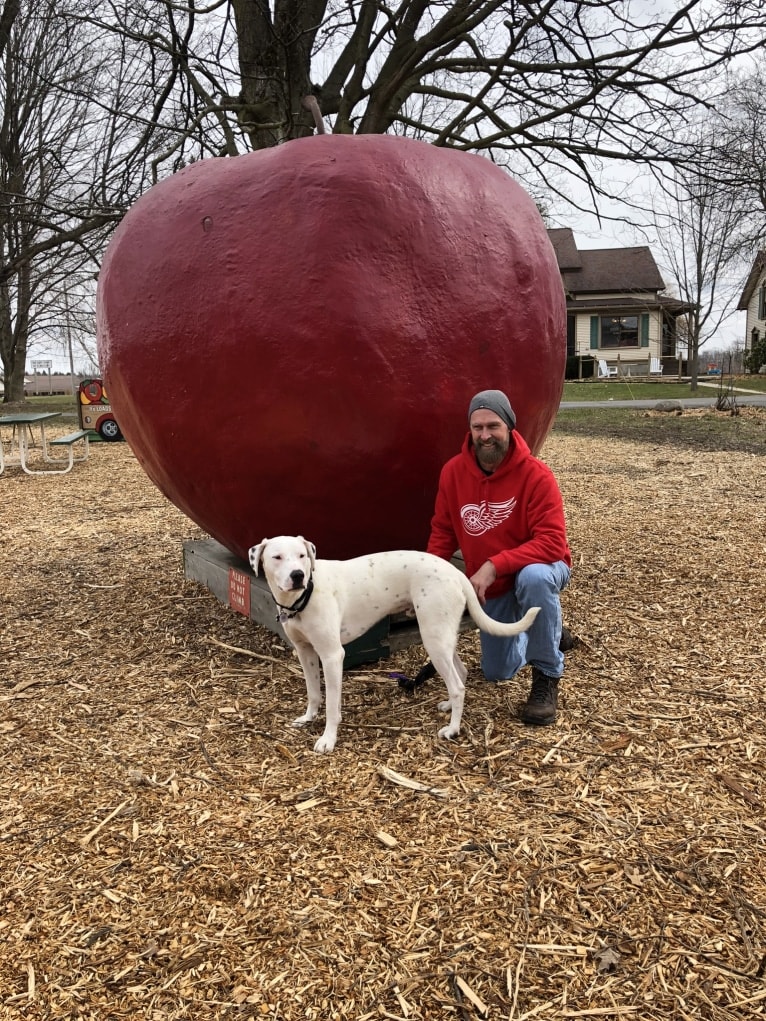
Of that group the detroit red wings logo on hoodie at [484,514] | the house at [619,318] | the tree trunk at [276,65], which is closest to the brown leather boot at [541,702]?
the detroit red wings logo on hoodie at [484,514]

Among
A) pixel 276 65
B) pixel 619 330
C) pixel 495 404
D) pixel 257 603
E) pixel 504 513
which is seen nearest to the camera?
pixel 495 404

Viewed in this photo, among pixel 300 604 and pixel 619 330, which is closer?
pixel 300 604

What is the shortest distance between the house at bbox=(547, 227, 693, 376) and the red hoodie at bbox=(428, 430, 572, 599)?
107 feet

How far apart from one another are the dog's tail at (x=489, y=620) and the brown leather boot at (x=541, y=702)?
27 centimetres

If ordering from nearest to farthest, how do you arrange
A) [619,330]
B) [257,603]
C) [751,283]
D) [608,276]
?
1. [257,603]
2. [619,330]
3. [608,276]
4. [751,283]

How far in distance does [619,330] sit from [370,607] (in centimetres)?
3540

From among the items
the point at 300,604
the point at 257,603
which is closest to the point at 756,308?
the point at 257,603

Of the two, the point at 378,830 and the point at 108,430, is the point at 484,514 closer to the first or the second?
the point at 378,830

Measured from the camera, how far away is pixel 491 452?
9.71 feet

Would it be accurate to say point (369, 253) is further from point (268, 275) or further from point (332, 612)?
point (332, 612)

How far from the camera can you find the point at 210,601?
4.41 meters

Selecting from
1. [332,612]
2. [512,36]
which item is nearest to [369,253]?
[332,612]

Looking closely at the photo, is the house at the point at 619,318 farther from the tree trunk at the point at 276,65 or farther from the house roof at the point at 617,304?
the tree trunk at the point at 276,65

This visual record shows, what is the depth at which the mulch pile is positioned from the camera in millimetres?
1723
